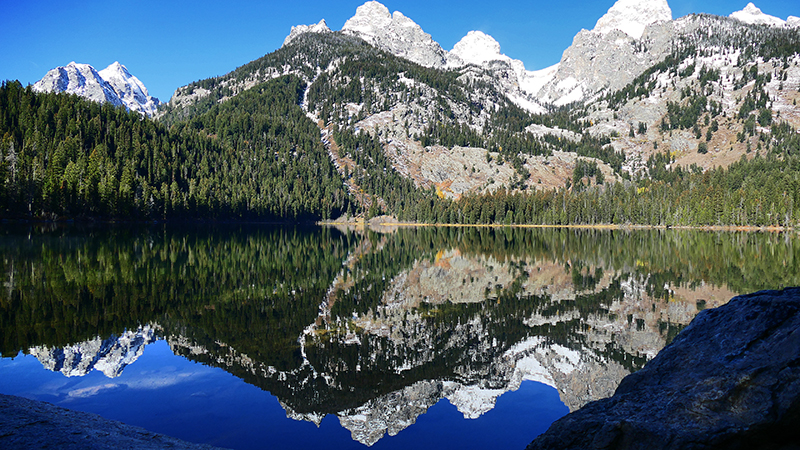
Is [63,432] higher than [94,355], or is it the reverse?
[63,432]

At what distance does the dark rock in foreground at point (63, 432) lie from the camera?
7214 millimetres

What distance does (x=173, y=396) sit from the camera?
504 inches

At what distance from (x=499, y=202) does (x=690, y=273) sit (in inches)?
5357

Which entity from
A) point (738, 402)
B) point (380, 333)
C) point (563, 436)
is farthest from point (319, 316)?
point (738, 402)

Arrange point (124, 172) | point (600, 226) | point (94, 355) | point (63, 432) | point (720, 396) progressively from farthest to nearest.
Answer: point (600, 226) < point (124, 172) < point (94, 355) < point (63, 432) < point (720, 396)

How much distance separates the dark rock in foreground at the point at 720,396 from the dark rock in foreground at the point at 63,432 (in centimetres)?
743

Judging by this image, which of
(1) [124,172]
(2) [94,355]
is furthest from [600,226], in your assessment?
(2) [94,355]

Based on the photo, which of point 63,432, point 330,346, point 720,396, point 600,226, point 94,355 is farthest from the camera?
point 600,226

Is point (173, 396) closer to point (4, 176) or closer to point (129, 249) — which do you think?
point (129, 249)

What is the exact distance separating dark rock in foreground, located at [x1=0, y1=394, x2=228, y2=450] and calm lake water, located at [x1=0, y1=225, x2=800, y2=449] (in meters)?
1.53

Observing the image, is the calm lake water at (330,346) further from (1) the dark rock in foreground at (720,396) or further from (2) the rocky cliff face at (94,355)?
(1) the dark rock in foreground at (720,396)

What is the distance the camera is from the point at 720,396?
5031mm

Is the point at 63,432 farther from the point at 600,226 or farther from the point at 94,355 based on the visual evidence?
the point at 600,226

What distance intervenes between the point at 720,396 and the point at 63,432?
34.3 feet
